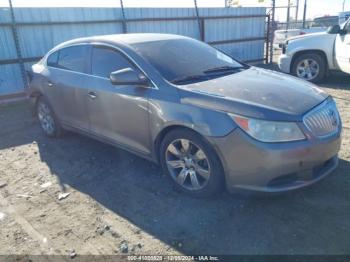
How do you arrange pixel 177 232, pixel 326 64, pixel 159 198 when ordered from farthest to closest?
pixel 326 64, pixel 159 198, pixel 177 232

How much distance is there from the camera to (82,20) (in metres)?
8.81

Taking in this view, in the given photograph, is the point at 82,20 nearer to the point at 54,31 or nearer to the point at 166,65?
the point at 54,31

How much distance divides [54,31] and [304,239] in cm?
802

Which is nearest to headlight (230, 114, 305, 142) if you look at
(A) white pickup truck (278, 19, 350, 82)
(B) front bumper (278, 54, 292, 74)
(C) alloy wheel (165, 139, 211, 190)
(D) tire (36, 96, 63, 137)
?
(C) alloy wheel (165, 139, 211, 190)

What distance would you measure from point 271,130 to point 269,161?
0.88 feet

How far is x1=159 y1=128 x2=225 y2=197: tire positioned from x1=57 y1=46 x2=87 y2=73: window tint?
1849 mm

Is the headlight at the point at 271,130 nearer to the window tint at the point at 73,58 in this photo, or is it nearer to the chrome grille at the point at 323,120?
the chrome grille at the point at 323,120

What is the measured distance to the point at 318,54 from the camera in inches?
331

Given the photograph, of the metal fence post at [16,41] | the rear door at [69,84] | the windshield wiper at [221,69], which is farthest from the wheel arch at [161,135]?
the metal fence post at [16,41]

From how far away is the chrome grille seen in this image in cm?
289

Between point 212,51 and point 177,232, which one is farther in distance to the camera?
point 212,51

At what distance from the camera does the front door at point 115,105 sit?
355 centimetres

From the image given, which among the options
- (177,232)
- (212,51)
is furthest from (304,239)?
(212,51)

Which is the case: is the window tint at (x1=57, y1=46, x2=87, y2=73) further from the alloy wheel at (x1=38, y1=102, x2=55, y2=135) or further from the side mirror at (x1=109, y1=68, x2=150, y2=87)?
the side mirror at (x1=109, y1=68, x2=150, y2=87)
